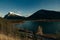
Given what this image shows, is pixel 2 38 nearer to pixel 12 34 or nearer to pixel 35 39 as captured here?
pixel 12 34

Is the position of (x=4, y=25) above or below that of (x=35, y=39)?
above

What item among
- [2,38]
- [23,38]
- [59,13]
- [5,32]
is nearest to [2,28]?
[5,32]

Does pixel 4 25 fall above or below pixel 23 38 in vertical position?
above

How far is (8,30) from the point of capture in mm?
10219

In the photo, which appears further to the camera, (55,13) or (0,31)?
(55,13)

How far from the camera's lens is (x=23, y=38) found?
31.1ft

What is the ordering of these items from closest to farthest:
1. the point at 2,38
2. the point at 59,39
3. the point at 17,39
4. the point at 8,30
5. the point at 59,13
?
the point at 2,38 → the point at 17,39 → the point at 8,30 → the point at 59,39 → the point at 59,13

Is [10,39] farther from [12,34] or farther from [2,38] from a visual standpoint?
[12,34]

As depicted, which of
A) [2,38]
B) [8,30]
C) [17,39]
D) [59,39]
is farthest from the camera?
[59,39]

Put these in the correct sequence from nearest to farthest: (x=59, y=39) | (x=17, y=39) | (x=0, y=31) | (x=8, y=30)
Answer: (x=17, y=39) < (x=0, y=31) < (x=8, y=30) < (x=59, y=39)

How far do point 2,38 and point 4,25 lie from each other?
2.44 m

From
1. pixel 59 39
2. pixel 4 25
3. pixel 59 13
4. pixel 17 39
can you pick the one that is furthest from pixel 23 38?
pixel 59 13

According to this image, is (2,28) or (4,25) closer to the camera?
(2,28)

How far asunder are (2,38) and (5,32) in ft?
5.54
